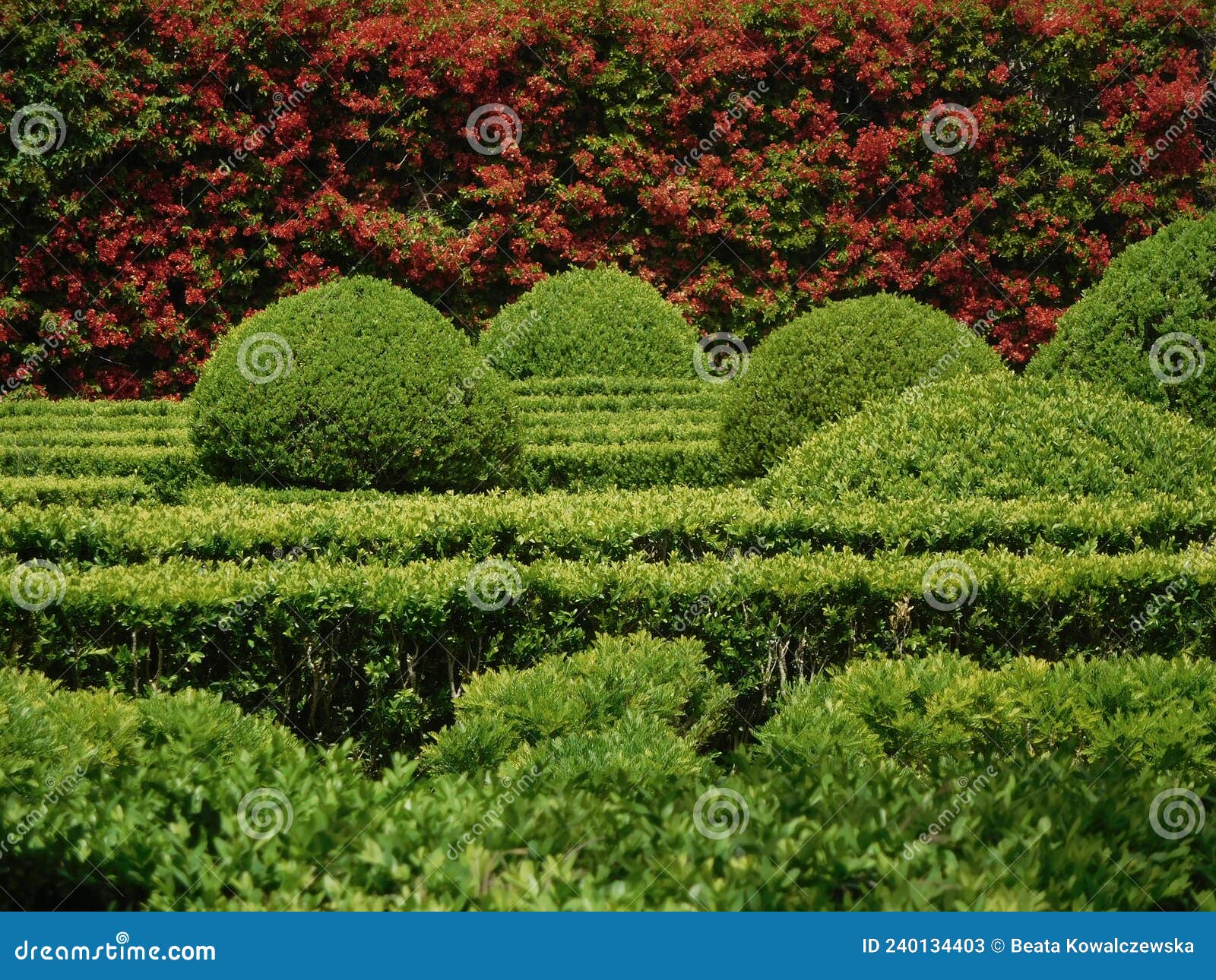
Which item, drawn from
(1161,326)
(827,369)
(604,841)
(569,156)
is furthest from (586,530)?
(569,156)

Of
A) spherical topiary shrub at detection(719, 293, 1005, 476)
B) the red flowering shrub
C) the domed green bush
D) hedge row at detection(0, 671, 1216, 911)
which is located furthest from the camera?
the red flowering shrub

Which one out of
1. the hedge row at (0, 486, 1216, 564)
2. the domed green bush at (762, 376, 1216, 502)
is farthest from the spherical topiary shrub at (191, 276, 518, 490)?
the domed green bush at (762, 376, 1216, 502)

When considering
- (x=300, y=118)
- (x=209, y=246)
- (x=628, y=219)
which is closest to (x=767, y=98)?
(x=628, y=219)

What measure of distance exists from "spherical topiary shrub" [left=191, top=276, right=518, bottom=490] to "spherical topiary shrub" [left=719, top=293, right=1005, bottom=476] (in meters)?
2.02

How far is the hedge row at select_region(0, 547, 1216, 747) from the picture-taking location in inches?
177

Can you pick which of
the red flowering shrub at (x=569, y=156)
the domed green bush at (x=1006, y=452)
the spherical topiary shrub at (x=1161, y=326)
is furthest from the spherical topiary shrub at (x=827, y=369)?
the red flowering shrub at (x=569, y=156)

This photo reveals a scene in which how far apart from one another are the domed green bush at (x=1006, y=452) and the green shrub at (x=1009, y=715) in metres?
2.72

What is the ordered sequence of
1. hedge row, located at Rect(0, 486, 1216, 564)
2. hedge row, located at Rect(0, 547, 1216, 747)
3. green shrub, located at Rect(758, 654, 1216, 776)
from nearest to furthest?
green shrub, located at Rect(758, 654, 1216, 776), hedge row, located at Rect(0, 547, 1216, 747), hedge row, located at Rect(0, 486, 1216, 564)

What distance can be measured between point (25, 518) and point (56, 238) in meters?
10.8

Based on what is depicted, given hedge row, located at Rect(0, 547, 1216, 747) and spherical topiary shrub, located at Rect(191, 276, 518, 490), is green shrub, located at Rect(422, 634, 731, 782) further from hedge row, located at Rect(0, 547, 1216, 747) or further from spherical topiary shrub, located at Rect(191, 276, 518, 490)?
spherical topiary shrub, located at Rect(191, 276, 518, 490)

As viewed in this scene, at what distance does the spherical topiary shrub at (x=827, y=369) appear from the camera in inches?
331

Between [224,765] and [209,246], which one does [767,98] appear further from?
[224,765]

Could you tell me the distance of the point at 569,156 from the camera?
55.5 ft

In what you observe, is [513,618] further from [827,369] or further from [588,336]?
[588,336]
